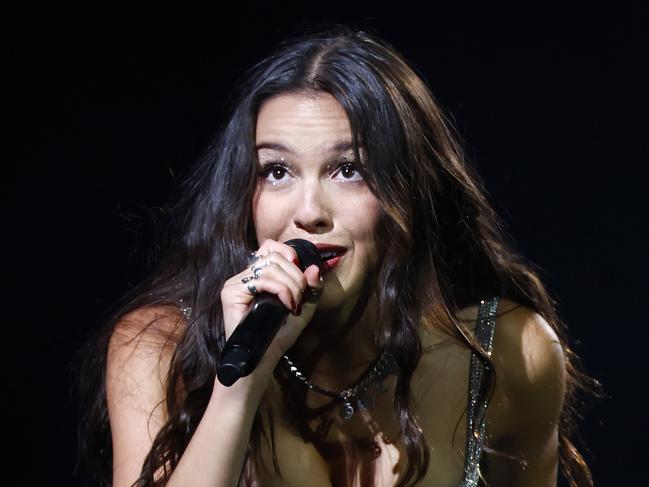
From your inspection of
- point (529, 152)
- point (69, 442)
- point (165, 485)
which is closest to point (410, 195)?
point (165, 485)

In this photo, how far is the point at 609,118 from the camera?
2.30 metres

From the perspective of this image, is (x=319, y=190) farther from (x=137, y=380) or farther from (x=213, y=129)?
(x=213, y=129)

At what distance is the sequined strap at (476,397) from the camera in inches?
70.2

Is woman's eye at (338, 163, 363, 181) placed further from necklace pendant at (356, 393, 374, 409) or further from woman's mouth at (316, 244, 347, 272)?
necklace pendant at (356, 393, 374, 409)

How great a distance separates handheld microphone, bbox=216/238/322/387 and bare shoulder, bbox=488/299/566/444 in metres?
0.62

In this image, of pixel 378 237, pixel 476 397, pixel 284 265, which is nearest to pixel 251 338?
pixel 284 265

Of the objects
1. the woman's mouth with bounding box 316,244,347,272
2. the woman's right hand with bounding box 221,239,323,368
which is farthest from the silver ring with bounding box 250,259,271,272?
the woman's mouth with bounding box 316,244,347,272

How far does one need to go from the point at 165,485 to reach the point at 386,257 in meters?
0.48

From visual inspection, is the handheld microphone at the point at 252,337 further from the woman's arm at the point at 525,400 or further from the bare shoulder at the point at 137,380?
the woman's arm at the point at 525,400

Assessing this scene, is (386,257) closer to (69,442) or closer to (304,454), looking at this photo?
(304,454)

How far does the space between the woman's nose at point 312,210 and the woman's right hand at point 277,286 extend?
5.4 inches

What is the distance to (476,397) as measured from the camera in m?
1.83

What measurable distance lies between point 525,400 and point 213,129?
962 mm

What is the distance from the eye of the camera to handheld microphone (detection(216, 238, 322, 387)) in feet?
3.92
